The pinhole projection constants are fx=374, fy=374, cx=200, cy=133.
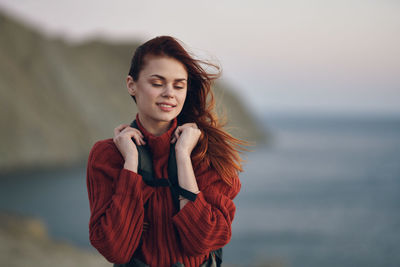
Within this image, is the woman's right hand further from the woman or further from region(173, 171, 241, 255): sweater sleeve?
region(173, 171, 241, 255): sweater sleeve

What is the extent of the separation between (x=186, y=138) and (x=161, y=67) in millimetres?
430

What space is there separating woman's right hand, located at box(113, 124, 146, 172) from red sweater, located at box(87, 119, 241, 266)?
1.8 inches

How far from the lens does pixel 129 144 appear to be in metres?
2.10

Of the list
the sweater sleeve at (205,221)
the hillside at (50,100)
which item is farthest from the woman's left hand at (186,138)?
the hillside at (50,100)

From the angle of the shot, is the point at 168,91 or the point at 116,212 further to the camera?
the point at 168,91

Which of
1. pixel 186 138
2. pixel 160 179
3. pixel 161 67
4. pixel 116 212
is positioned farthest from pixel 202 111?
pixel 116 212

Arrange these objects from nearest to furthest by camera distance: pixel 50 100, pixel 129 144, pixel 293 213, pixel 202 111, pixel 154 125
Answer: pixel 129 144 → pixel 154 125 → pixel 202 111 → pixel 293 213 → pixel 50 100

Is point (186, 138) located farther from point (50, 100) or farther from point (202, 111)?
point (50, 100)

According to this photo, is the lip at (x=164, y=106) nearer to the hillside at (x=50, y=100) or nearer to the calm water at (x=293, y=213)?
the calm water at (x=293, y=213)

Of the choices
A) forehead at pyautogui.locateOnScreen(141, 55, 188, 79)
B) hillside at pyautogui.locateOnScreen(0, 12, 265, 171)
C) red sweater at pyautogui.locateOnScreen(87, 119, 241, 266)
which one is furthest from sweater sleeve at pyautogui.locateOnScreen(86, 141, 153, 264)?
hillside at pyautogui.locateOnScreen(0, 12, 265, 171)

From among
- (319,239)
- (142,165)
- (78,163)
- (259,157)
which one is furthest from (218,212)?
(259,157)

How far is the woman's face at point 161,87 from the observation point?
2131mm

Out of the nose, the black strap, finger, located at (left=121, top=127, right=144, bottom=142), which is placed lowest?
the black strap

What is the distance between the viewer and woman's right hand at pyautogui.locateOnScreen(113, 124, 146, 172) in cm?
207
